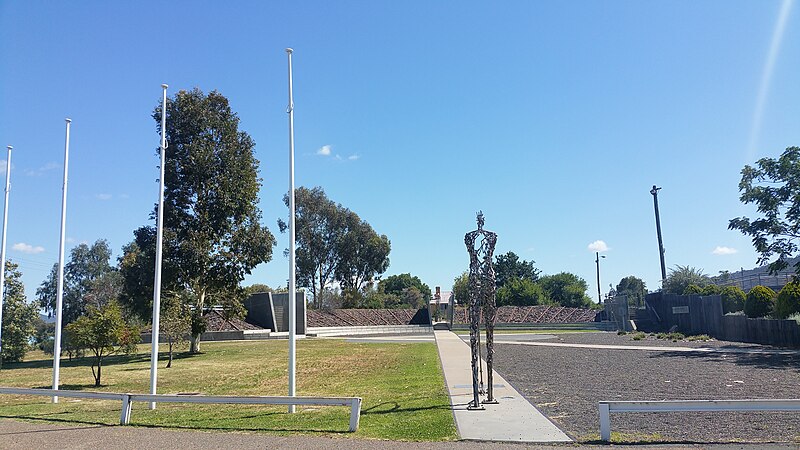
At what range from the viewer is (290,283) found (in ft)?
39.9

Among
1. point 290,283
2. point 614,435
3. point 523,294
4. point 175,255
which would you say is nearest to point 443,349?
point 175,255

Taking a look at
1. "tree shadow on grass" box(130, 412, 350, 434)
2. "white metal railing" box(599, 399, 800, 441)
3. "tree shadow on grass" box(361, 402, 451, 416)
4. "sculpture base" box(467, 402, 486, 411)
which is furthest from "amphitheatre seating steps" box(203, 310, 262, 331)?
"white metal railing" box(599, 399, 800, 441)

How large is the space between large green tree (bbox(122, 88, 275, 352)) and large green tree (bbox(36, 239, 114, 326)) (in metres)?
48.7

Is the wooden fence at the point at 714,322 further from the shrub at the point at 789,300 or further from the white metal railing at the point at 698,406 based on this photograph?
the white metal railing at the point at 698,406

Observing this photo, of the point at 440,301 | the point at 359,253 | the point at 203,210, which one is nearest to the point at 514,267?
the point at 440,301

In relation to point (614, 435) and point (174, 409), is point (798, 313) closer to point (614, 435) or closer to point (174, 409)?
Result: point (614, 435)

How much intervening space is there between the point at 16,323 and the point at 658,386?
105 feet

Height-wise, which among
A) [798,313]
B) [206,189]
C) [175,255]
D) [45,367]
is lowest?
[45,367]

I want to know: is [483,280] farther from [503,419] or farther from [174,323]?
[174,323]

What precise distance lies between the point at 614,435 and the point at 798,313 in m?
19.7

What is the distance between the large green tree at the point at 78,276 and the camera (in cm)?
7375

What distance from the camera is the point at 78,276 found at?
76.4m

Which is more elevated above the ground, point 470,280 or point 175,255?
point 175,255

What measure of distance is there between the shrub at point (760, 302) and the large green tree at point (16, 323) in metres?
36.5
